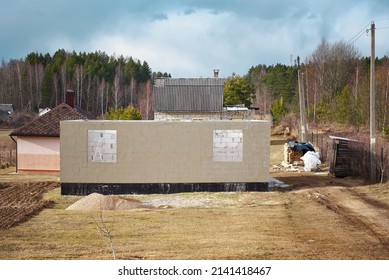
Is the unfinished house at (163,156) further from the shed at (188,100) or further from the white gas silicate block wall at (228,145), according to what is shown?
the shed at (188,100)

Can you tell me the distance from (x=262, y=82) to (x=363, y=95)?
48.8 metres

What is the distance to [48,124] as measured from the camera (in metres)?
31.8

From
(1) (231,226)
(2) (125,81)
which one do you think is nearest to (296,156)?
(1) (231,226)

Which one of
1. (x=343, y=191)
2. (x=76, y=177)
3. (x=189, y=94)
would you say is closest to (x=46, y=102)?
(x=189, y=94)

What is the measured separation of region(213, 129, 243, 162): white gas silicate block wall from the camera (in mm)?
21438

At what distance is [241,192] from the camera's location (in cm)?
2123

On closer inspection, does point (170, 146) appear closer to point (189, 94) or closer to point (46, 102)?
point (189, 94)

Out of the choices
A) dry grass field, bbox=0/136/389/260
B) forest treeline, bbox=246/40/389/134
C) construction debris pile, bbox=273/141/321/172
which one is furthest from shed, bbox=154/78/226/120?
dry grass field, bbox=0/136/389/260

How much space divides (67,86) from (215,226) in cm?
6969

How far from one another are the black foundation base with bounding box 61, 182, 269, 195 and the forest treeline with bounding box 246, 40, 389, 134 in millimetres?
13069

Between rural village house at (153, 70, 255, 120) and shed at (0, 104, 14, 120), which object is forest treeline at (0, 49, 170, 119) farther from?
rural village house at (153, 70, 255, 120)

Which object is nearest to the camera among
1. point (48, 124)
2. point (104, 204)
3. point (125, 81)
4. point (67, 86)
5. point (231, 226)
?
point (231, 226)

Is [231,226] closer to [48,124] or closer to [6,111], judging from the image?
[48,124]

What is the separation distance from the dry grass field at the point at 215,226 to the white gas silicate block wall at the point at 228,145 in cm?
159
